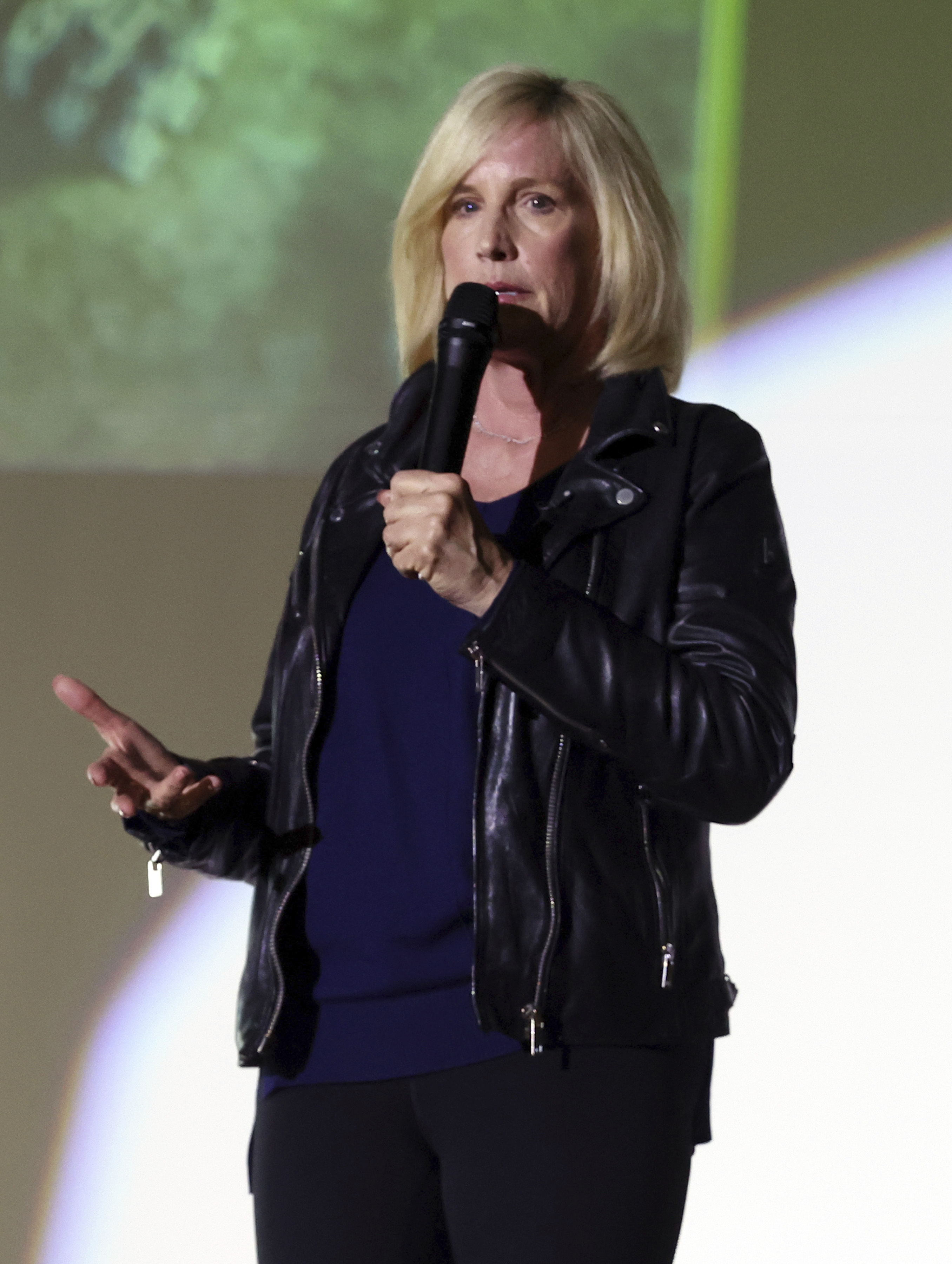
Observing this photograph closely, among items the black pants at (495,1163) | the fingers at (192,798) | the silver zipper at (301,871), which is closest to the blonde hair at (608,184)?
the silver zipper at (301,871)

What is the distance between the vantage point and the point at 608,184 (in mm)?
1285

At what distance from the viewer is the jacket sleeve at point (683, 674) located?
101 centimetres

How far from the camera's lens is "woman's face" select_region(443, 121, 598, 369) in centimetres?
123

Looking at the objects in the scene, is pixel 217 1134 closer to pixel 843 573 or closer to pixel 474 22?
pixel 843 573

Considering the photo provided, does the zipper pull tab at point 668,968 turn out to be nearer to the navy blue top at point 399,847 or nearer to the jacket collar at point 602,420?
the navy blue top at point 399,847

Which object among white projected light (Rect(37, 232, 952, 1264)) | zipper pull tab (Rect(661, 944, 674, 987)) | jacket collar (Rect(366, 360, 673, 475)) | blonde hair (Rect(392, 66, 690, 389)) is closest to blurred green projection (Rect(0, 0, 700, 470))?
white projected light (Rect(37, 232, 952, 1264))

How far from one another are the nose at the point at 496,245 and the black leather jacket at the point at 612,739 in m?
0.13

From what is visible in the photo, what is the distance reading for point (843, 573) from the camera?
2.28m

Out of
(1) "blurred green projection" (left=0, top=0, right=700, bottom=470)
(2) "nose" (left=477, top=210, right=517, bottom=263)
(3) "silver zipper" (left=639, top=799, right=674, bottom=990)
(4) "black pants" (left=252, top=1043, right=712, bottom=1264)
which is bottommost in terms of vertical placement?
(4) "black pants" (left=252, top=1043, right=712, bottom=1264)

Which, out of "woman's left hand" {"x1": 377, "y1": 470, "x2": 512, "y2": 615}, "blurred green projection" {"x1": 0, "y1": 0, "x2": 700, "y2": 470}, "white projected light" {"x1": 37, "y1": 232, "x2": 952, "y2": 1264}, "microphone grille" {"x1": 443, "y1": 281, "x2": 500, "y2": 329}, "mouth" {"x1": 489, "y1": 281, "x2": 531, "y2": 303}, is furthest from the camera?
"blurred green projection" {"x1": 0, "y1": 0, "x2": 700, "y2": 470}

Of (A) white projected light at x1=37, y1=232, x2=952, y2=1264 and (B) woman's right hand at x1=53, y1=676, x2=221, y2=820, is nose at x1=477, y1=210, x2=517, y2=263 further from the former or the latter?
(A) white projected light at x1=37, y1=232, x2=952, y2=1264

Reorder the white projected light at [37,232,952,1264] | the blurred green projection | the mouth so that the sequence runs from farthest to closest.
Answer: the blurred green projection
the white projected light at [37,232,952,1264]
the mouth

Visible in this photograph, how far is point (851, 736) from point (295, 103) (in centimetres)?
131

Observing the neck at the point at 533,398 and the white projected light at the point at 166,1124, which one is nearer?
the neck at the point at 533,398
